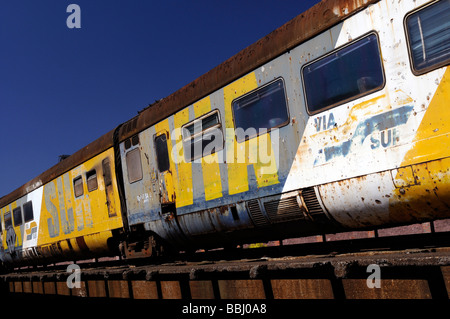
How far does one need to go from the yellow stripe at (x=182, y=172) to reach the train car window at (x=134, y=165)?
158cm

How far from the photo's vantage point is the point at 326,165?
5641 mm

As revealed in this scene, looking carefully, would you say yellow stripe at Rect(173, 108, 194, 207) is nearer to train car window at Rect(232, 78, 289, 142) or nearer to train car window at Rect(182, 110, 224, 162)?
train car window at Rect(182, 110, 224, 162)

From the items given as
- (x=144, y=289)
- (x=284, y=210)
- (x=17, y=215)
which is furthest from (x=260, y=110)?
(x=17, y=215)

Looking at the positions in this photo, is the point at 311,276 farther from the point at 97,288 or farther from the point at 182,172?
the point at 97,288

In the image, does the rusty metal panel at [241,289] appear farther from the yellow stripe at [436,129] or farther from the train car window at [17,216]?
the train car window at [17,216]

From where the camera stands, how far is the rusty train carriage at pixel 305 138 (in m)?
4.73

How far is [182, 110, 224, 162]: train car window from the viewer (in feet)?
24.3

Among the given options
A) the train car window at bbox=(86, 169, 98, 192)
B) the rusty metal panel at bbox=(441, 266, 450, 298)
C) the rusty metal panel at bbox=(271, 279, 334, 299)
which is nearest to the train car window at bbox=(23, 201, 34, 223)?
the train car window at bbox=(86, 169, 98, 192)

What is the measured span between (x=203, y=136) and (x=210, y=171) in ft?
2.00

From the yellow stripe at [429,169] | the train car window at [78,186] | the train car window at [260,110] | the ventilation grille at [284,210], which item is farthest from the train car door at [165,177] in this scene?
the yellow stripe at [429,169]

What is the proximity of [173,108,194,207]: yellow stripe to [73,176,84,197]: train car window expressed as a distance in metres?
4.74

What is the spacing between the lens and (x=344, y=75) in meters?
5.51

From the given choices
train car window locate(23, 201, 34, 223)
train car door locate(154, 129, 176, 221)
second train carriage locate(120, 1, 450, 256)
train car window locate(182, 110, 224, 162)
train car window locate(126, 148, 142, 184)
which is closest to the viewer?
second train carriage locate(120, 1, 450, 256)
